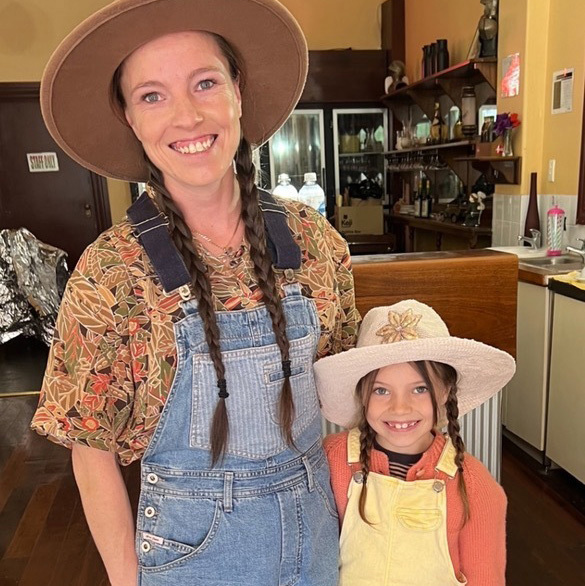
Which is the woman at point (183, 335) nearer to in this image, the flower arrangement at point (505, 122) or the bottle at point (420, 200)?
the flower arrangement at point (505, 122)

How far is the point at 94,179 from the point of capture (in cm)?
607

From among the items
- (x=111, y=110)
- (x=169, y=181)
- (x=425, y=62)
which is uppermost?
(x=425, y=62)

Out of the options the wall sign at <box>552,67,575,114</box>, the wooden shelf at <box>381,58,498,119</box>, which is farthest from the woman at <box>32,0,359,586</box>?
the wooden shelf at <box>381,58,498,119</box>

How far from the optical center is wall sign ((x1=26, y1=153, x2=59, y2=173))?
6.02 meters

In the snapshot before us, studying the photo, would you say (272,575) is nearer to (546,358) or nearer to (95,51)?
(95,51)

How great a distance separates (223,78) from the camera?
0.94 m

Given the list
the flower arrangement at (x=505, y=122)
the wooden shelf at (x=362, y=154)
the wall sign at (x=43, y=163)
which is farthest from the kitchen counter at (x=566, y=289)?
the wall sign at (x=43, y=163)

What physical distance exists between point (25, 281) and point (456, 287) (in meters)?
3.81

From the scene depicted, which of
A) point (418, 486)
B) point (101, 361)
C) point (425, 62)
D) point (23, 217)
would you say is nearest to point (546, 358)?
point (418, 486)

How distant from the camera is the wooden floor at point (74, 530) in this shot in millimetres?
2166

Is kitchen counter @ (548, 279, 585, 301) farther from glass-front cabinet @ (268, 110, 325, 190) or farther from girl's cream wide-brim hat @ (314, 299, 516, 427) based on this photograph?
glass-front cabinet @ (268, 110, 325, 190)

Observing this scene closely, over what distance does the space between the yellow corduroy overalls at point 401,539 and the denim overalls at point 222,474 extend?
0.23 metres

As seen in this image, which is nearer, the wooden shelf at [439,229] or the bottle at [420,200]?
the wooden shelf at [439,229]

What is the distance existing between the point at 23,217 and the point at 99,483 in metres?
5.78
